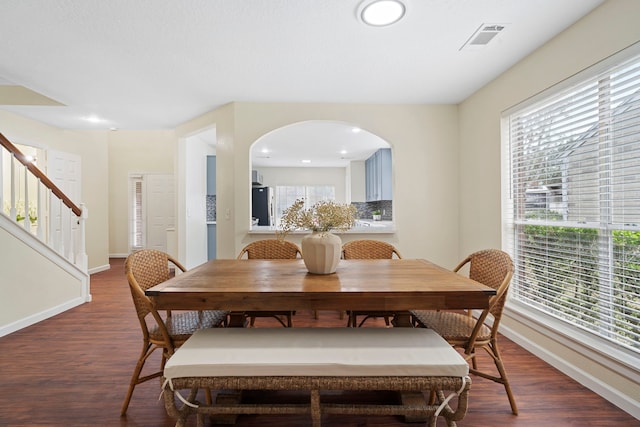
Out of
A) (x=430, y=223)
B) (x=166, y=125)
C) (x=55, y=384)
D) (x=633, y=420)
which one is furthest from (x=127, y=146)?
(x=633, y=420)

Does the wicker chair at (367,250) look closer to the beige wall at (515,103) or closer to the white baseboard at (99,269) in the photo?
the beige wall at (515,103)

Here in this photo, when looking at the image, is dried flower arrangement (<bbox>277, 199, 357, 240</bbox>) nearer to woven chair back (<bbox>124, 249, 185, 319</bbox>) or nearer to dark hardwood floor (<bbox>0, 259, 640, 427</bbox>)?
woven chair back (<bbox>124, 249, 185, 319</bbox>)

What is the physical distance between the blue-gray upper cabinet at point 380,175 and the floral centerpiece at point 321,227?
4.53m

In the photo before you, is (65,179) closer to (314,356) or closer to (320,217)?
(320,217)

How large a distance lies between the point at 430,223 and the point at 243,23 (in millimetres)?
2763

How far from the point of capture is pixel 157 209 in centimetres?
718

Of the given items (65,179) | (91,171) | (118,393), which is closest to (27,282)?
(118,393)

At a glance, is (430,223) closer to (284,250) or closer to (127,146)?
(284,250)

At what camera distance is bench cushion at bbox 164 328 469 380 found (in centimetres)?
132

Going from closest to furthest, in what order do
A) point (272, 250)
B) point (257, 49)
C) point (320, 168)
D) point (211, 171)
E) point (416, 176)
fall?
point (257, 49)
point (272, 250)
point (416, 176)
point (211, 171)
point (320, 168)

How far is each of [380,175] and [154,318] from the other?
17.4ft

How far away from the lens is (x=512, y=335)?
2.72 m

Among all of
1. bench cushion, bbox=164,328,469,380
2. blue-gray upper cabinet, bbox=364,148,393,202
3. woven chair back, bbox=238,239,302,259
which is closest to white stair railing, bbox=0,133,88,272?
woven chair back, bbox=238,239,302,259

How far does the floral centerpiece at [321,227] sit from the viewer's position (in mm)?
1869
